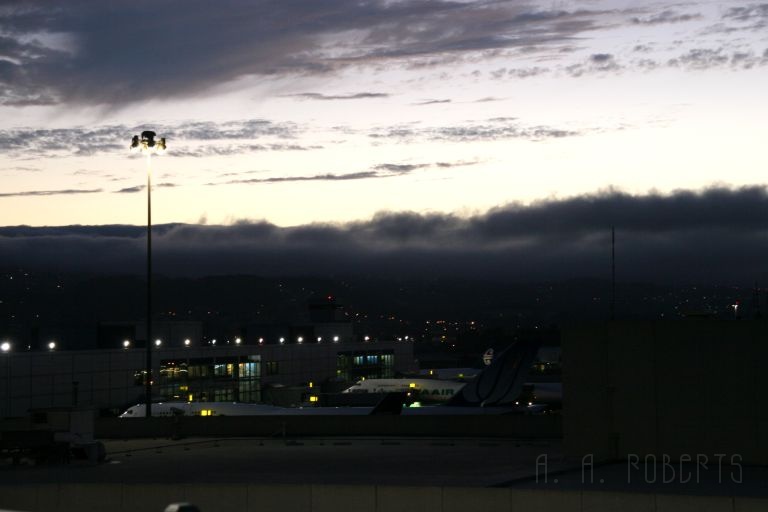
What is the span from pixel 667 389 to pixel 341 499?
12.8m

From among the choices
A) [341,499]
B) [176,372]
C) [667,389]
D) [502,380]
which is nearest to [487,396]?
[502,380]

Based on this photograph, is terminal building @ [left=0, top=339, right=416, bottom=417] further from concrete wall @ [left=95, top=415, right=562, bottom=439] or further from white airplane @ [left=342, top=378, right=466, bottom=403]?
Answer: concrete wall @ [left=95, top=415, right=562, bottom=439]

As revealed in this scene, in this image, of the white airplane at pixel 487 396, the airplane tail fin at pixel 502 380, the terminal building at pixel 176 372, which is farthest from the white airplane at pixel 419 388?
the white airplane at pixel 487 396

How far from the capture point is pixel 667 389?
1190 inches

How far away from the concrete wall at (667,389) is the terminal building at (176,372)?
41.4 metres

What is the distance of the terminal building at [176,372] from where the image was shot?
64500 millimetres

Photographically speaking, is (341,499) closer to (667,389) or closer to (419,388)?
(667,389)

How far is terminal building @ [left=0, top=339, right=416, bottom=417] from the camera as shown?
64.5 metres

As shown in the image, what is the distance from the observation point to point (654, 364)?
99.7 feet

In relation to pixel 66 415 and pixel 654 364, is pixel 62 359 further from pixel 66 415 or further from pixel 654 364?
pixel 654 364

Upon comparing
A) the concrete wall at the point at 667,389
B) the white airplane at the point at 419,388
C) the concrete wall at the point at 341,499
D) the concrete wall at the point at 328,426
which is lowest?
the white airplane at the point at 419,388

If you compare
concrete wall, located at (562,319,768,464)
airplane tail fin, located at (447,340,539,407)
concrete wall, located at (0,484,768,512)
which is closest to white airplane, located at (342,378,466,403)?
airplane tail fin, located at (447,340,539,407)

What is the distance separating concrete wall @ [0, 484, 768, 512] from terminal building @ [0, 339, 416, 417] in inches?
1649

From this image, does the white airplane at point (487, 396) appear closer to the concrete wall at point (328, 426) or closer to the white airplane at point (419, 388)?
the concrete wall at point (328, 426)
